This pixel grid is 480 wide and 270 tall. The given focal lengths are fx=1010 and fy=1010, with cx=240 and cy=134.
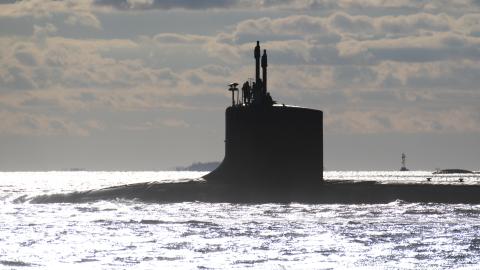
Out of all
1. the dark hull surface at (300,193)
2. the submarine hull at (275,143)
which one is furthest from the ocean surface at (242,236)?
the submarine hull at (275,143)

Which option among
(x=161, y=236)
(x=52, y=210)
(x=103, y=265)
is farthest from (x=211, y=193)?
(x=103, y=265)

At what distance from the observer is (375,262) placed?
2377 cm

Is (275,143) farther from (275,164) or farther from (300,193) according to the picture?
(300,193)

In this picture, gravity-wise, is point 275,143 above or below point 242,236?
above

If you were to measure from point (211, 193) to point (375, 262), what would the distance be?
18638 mm

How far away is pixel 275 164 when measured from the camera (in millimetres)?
40250

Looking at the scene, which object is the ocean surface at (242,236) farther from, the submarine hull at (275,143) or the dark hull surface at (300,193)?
the submarine hull at (275,143)

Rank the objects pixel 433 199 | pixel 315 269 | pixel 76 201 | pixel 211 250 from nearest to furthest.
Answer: pixel 315 269
pixel 211 250
pixel 433 199
pixel 76 201

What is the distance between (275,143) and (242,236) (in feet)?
34.8

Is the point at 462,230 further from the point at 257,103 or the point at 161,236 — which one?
the point at 257,103

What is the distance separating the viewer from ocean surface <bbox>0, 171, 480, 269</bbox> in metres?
24.1

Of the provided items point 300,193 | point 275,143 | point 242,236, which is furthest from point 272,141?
point 242,236

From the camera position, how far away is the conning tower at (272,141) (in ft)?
131

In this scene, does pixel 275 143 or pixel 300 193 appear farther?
pixel 300 193
